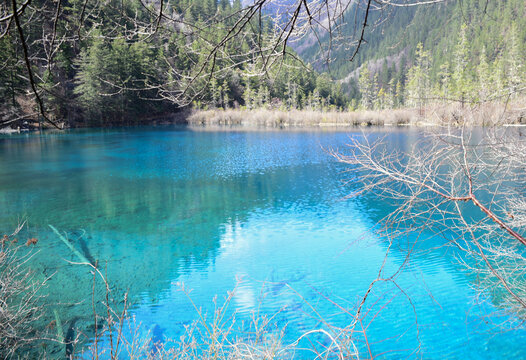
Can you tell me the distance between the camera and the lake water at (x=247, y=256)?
4613mm

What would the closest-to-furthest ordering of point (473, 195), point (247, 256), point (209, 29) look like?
point (473, 195)
point (209, 29)
point (247, 256)

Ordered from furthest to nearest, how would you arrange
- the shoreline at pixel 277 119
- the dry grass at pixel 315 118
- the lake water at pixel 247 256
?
the dry grass at pixel 315 118
the shoreline at pixel 277 119
the lake water at pixel 247 256

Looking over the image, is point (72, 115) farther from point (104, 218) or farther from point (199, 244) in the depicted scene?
point (199, 244)

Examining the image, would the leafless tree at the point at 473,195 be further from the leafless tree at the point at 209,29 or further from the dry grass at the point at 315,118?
the dry grass at the point at 315,118

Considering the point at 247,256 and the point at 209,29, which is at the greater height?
the point at 209,29

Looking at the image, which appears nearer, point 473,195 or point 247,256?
point 473,195

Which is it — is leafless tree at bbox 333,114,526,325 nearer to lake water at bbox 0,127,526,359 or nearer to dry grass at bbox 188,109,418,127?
lake water at bbox 0,127,526,359

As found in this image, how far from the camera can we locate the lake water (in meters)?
4.61

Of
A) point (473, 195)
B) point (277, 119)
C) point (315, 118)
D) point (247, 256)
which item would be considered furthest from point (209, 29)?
point (277, 119)

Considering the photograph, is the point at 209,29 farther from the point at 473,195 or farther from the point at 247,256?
the point at 247,256

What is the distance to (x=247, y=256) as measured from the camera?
672 cm

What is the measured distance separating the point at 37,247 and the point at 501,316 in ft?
25.2

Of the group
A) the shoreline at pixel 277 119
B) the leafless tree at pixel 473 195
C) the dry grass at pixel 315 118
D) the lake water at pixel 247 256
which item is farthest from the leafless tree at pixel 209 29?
the dry grass at pixel 315 118

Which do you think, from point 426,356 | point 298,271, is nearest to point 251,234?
point 298,271
